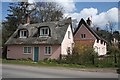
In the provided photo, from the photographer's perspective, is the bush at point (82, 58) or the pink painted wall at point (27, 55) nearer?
the bush at point (82, 58)

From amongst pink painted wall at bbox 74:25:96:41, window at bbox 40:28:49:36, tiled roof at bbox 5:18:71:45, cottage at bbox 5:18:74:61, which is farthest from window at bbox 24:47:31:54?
pink painted wall at bbox 74:25:96:41

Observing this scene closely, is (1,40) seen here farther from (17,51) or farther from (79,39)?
(79,39)

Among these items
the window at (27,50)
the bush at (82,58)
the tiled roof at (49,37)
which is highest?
the tiled roof at (49,37)

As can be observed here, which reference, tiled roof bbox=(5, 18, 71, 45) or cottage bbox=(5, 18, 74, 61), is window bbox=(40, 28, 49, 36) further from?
tiled roof bbox=(5, 18, 71, 45)

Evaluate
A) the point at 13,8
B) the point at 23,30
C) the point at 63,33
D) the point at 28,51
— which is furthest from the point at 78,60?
the point at 13,8

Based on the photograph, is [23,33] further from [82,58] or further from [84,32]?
[82,58]

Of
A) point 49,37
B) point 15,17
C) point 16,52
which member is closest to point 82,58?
point 49,37

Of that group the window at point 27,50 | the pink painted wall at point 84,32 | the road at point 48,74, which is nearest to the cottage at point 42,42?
the window at point 27,50

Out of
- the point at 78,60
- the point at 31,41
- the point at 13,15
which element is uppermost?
the point at 13,15

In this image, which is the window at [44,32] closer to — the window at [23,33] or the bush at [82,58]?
the window at [23,33]

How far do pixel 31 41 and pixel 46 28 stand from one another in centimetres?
324

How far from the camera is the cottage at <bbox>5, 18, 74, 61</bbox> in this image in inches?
1600

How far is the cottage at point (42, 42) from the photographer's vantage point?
40647mm

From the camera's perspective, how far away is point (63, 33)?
136ft
